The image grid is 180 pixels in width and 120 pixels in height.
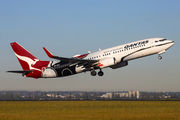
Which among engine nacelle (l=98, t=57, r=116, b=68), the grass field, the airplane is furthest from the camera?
engine nacelle (l=98, t=57, r=116, b=68)

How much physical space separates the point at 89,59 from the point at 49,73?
9814mm

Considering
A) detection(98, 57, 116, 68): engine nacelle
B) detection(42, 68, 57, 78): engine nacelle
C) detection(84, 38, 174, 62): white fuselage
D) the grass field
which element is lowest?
the grass field

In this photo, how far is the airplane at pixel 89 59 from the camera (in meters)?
51.4

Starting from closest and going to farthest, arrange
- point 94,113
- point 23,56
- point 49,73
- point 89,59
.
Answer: point 94,113 → point 89,59 → point 49,73 → point 23,56

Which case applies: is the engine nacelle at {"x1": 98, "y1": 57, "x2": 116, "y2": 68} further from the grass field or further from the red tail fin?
the red tail fin

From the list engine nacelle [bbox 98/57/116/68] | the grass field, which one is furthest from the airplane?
the grass field

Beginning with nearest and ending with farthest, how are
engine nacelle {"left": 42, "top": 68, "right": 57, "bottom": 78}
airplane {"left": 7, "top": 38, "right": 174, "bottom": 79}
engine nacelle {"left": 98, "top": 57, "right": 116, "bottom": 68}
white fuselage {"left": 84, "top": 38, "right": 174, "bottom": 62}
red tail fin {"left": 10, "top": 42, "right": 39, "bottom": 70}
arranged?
white fuselage {"left": 84, "top": 38, "right": 174, "bottom": 62}
airplane {"left": 7, "top": 38, "right": 174, "bottom": 79}
engine nacelle {"left": 98, "top": 57, "right": 116, "bottom": 68}
engine nacelle {"left": 42, "top": 68, "right": 57, "bottom": 78}
red tail fin {"left": 10, "top": 42, "right": 39, "bottom": 70}

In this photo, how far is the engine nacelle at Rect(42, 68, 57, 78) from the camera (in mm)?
58812

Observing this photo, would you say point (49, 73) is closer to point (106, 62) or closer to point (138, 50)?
point (106, 62)

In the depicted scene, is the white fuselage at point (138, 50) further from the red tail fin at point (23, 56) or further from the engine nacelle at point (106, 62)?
the red tail fin at point (23, 56)

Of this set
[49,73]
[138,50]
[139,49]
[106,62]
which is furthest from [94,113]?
[49,73]

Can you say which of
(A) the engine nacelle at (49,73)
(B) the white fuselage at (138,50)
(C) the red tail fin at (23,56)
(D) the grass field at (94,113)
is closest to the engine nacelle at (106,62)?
(B) the white fuselage at (138,50)

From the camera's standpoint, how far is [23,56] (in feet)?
207

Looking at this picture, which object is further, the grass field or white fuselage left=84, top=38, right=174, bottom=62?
white fuselage left=84, top=38, right=174, bottom=62
